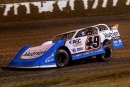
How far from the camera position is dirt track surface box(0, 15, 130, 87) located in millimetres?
6930

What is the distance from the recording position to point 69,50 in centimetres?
899

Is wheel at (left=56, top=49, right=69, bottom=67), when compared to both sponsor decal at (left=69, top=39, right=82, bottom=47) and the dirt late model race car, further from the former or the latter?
sponsor decal at (left=69, top=39, right=82, bottom=47)

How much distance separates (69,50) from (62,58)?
290 mm

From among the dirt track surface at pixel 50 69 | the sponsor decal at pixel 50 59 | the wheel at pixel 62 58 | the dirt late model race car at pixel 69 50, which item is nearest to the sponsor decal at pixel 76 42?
the dirt late model race car at pixel 69 50

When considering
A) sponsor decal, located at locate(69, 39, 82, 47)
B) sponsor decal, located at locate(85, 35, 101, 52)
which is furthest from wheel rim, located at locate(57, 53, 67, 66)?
sponsor decal, located at locate(85, 35, 101, 52)

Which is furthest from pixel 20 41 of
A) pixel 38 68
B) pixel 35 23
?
pixel 38 68

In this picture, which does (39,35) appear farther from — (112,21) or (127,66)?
(127,66)

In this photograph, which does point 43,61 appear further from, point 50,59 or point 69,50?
point 69,50

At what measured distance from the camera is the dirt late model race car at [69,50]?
855 cm

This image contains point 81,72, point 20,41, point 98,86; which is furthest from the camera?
point 20,41

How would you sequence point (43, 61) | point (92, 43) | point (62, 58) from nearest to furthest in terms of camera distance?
point (43, 61) < point (62, 58) < point (92, 43)

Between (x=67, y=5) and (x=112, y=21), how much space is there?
9.88 feet

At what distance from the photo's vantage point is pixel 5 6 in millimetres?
18891

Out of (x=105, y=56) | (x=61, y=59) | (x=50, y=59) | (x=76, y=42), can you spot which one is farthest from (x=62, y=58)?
(x=105, y=56)
